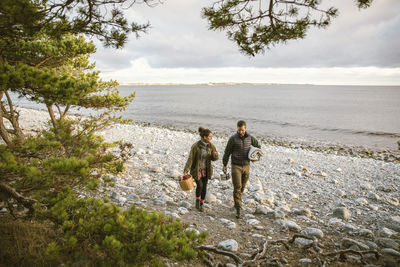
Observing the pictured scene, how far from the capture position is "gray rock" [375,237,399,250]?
16.0 feet

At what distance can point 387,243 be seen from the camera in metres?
4.96

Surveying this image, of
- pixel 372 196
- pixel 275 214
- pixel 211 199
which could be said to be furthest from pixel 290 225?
pixel 372 196

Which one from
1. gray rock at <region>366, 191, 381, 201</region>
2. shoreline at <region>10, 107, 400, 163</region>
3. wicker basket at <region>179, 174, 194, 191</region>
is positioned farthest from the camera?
shoreline at <region>10, 107, 400, 163</region>

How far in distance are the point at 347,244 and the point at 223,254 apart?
9.62ft

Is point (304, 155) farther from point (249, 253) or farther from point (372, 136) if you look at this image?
point (372, 136)

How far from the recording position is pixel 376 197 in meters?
8.03

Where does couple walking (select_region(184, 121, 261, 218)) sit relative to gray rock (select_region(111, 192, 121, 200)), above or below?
above

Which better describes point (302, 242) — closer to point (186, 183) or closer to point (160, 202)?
point (186, 183)

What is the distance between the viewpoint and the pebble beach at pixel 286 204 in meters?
5.07

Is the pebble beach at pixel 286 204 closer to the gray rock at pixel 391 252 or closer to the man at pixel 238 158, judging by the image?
the gray rock at pixel 391 252

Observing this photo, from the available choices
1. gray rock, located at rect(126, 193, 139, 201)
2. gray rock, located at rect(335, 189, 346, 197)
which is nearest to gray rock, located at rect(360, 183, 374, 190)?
gray rock, located at rect(335, 189, 346, 197)

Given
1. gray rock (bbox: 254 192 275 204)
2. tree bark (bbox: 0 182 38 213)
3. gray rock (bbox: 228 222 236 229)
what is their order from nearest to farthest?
tree bark (bbox: 0 182 38 213), gray rock (bbox: 228 222 236 229), gray rock (bbox: 254 192 275 204)

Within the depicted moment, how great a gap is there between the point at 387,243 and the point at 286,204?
2827 millimetres

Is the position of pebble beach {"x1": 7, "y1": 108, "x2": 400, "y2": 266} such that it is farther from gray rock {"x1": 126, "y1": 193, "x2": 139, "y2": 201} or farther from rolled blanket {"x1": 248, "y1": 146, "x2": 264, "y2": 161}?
rolled blanket {"x1": 248, "y1": 146, "x2": 264, "y2": 161}
